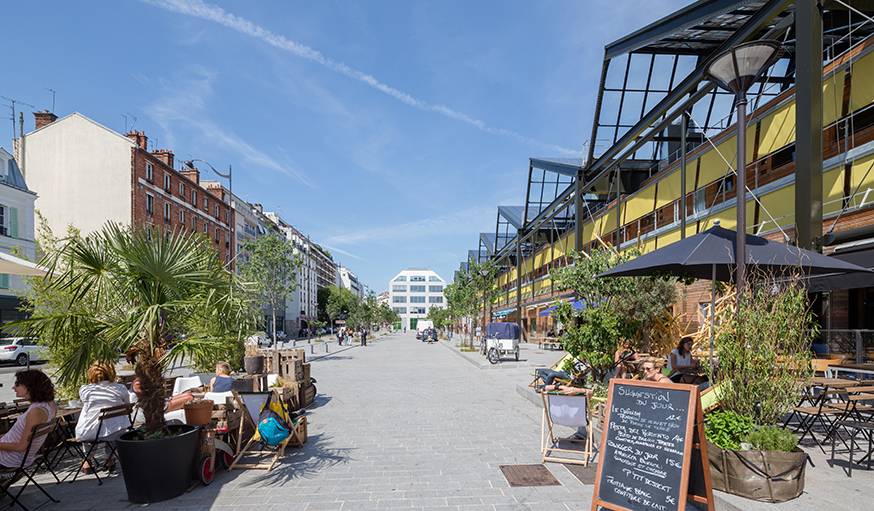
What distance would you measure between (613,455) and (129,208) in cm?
3865

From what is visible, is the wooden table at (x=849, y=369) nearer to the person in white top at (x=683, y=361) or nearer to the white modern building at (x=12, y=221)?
the person in white top at (x=683, y=361)

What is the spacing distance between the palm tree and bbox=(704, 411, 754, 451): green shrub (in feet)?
15.6

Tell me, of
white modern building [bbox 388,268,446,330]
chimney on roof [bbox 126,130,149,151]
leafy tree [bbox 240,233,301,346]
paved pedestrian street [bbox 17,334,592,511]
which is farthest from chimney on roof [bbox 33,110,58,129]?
white modern building [bbox 388,268,446,330]

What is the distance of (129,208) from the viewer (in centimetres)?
3544

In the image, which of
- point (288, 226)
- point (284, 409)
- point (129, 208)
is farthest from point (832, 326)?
point (288, 226)

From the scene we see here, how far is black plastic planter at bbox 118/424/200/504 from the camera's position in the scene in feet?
16.4

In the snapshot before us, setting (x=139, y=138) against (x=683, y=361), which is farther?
(x=139, y=138)

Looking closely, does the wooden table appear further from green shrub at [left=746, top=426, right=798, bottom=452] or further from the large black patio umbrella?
green shrub at [left=746, top=426, right=798, bottom=452]

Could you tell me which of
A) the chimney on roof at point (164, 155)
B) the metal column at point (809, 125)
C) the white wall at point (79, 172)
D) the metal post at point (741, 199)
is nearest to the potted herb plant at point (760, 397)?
the metal post at point (741, 199)

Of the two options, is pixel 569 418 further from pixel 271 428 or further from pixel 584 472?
pixel 271 428

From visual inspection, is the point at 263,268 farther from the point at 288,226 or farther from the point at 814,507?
the point at 288,226

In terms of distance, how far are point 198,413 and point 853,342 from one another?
11252 mm

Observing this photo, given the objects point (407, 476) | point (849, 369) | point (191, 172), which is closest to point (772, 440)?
point (407, 476)

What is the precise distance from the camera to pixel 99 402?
6.19 m
